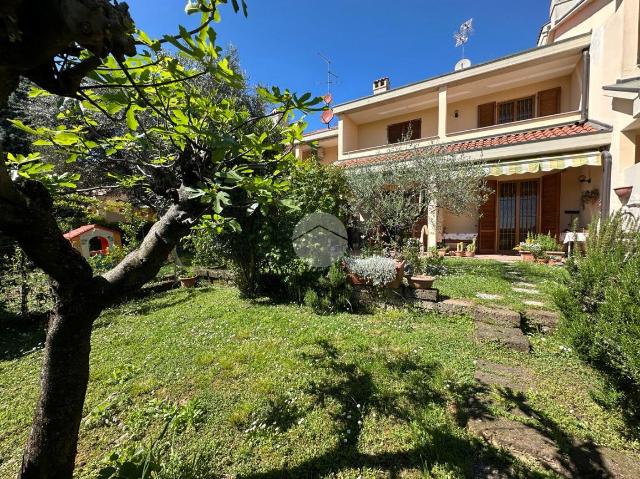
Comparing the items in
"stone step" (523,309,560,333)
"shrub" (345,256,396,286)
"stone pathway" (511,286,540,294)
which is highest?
"shrub" (345,256,396,286)

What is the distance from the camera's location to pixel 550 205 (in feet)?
42.9

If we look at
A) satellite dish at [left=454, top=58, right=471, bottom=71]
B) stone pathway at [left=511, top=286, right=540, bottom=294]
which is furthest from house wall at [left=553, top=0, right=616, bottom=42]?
stone pathway at [left=511, top=286, right=540, bottom=294]

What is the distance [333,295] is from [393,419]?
4.06 metres

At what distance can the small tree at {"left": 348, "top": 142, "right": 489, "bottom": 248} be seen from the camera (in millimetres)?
9719

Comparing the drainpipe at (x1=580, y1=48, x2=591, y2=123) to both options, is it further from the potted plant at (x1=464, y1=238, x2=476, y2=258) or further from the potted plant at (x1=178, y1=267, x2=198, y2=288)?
the potted plant at (x1=178, y1=267, x2=198, y2=288)

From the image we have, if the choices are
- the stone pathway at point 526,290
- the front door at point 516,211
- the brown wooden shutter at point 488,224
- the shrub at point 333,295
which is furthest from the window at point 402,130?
the shrub at point 333,295

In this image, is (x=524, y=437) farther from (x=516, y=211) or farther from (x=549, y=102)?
(x=549, y=102)

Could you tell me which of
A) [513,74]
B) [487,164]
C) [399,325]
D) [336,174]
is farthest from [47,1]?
[513,74]

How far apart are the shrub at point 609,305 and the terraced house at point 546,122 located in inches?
270

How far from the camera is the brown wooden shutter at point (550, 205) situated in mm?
12891

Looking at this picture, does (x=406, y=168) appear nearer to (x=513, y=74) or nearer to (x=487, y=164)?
(x=487, y=164)

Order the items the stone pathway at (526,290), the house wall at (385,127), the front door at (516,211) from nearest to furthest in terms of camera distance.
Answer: the stone pathway at (526,290), the front door at (516,211), the house wall at (385,127)

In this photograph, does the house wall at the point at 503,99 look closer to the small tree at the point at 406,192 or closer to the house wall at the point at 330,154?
the small tree at the point at 406,192

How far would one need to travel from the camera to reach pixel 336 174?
27.5 ft
